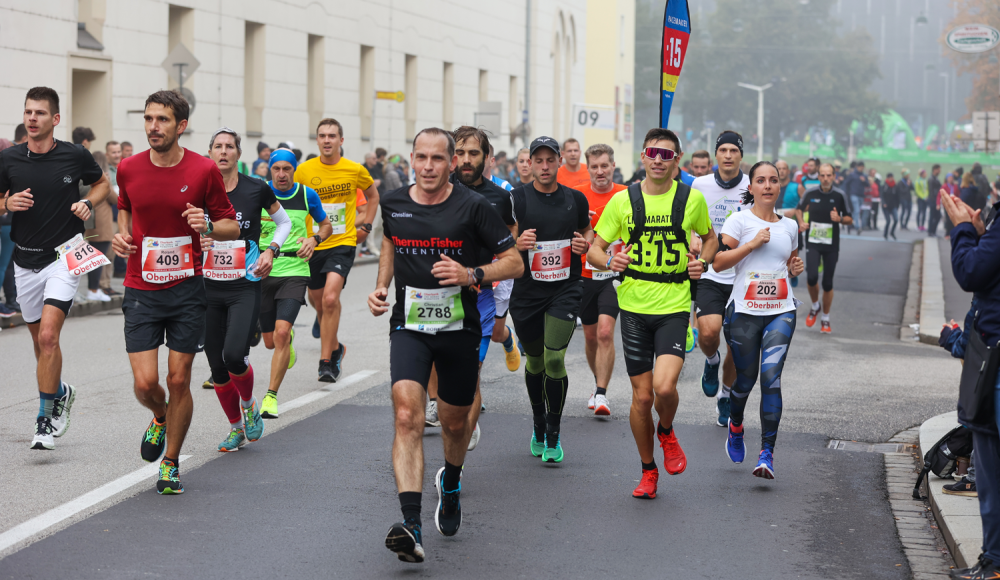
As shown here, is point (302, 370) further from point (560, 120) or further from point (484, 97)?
point (560, 120)

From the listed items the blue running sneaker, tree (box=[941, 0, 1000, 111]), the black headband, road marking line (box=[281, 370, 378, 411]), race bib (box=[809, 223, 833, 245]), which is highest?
tree (box=[941, 0, 1000, 111])

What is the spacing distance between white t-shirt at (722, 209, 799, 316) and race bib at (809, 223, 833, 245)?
321 inches

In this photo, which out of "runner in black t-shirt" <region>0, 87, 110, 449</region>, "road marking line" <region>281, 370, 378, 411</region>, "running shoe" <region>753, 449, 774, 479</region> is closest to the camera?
"running shoe" <region>753, 449, 774, 479</region>

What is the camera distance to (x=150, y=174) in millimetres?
6473

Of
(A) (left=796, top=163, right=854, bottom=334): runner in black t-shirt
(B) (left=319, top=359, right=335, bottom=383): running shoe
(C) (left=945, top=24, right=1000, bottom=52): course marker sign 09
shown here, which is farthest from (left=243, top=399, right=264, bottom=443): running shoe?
(C) (left=945, top=24, right=1000, bottom=52): course marker sign 09

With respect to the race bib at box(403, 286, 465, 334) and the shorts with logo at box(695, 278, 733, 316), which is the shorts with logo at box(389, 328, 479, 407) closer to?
the race bib at box(403, 286, 465, 334)

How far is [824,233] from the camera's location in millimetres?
15516

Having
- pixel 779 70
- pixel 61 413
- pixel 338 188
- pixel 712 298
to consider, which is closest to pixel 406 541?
pixel 61 413

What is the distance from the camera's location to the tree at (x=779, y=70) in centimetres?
11456

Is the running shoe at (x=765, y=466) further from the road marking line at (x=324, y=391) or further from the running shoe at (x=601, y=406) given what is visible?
the road marking line at (x=324, y=391)

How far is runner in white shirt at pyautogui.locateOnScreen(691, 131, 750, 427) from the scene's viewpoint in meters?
8.85

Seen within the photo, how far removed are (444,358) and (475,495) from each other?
1.37 m

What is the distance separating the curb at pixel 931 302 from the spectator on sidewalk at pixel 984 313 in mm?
10084

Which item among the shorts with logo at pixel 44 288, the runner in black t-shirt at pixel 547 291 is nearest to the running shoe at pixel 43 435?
the shorts with logo at pixel 44 288
